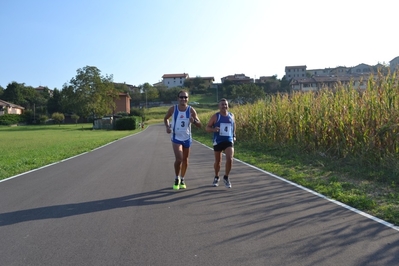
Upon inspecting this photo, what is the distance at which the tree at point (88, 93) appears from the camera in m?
71.5

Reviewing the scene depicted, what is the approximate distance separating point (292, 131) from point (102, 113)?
63.4 m

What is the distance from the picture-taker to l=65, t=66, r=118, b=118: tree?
7150 cm

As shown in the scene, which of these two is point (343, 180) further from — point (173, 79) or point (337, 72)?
point (173, 79)

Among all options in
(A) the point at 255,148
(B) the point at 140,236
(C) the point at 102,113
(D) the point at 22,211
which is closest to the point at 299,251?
(B) the point at 140,236

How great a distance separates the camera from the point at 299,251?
4.18 m

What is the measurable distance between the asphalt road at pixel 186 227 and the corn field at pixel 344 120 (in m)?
3.21

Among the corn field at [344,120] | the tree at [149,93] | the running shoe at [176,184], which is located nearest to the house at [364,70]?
the corn field at [344,120]

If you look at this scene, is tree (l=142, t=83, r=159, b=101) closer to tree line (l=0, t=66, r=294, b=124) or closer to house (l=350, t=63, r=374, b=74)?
tree line (l=0, t=66, r=294, b=124)

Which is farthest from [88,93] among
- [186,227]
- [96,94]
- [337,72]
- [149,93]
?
[186,227]

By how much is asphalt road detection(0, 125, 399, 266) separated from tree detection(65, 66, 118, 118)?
215ft

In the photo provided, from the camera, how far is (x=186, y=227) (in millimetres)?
5191

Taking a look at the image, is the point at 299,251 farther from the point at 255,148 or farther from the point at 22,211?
the point at 255,148

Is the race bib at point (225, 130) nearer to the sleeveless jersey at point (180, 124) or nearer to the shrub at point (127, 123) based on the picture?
the sleeveless jersey at point (180, 124)

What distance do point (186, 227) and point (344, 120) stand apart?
775cm
